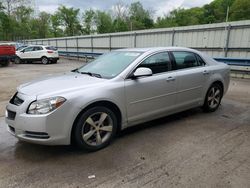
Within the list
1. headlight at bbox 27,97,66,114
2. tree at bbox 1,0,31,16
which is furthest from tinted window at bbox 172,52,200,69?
tree at bbox 1,0,31,16

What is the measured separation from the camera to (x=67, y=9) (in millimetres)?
55219

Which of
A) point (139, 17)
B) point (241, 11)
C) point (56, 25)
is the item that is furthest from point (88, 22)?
point (241, 11)

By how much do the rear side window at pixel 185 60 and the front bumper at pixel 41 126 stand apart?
244cm

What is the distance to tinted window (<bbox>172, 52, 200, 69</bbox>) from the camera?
168 inches

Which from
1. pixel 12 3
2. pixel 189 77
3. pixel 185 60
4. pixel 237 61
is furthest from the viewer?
pixel 12 3

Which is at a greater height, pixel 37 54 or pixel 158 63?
pixel 158 63

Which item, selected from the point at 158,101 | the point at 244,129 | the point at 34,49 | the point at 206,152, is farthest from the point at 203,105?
the point at 34,49

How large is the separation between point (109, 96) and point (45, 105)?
35.6 inches

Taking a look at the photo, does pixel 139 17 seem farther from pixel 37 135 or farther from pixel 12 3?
pixel 37 135

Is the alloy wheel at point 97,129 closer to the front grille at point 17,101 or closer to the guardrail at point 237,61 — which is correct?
the front grille at point 17,101

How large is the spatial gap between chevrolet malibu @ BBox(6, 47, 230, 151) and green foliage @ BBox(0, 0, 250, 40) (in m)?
52.6

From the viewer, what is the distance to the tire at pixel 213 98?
15.9 ft

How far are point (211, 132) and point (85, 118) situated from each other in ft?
7.51

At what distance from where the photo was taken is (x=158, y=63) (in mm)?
3990
